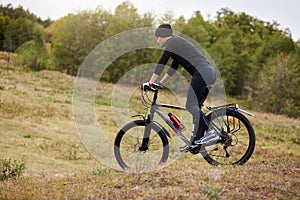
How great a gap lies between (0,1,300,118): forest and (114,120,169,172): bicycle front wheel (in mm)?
43565

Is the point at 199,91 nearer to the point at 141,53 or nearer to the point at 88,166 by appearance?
the point at 88,166

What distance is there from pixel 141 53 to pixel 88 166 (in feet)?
144

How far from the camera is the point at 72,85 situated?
37.3 metres

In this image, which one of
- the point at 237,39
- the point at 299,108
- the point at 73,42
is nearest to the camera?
the point at 299,108

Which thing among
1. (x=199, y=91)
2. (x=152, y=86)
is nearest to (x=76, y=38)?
(x=152, y=86)

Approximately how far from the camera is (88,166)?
1547cm

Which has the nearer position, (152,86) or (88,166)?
(152,86)

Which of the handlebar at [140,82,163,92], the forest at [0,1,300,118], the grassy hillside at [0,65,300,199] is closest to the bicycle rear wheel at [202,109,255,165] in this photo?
the grassy hillside at [0,65,300,199]

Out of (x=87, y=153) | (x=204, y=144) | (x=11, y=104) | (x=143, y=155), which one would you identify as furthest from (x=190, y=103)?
(x=11, y=104)

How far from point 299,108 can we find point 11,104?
158ft

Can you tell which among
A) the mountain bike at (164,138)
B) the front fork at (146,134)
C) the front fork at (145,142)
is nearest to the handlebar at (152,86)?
the mountain bike at (164,138)

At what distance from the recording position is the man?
8.15 metres

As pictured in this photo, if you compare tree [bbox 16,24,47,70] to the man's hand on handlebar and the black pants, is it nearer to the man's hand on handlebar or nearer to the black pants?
the man's hand on handlebar

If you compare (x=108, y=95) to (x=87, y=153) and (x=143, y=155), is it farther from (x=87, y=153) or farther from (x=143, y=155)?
(x=143, y=155)
